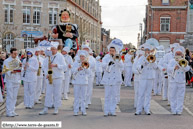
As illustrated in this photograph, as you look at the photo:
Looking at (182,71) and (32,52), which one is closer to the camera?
(182,71)

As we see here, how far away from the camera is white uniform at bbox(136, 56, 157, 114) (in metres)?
10.5

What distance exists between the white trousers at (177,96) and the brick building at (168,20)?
40.7 metres

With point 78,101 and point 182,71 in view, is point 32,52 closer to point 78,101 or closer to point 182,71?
point 78,101

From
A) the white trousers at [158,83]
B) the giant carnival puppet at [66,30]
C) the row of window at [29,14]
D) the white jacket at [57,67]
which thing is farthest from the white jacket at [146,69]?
the row of window at [29,14]

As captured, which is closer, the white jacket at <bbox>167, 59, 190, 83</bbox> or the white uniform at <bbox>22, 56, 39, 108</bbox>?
the white jacket at <bbox>167, 59, 190, 83</bbox>

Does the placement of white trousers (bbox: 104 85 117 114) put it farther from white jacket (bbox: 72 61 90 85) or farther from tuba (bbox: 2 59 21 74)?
tuba (bbox: 2 59 21 74)

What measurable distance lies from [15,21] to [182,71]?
125 ft

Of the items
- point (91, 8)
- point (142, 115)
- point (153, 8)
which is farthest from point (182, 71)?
point (91, 8)

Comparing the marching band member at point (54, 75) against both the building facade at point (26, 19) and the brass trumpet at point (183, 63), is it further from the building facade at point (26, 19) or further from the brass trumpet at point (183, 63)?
the building facade at point (26, 19)

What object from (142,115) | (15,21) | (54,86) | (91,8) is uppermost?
(91,8)

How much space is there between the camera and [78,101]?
1024 centimetres

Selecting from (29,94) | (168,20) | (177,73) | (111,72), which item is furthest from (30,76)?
(168,20)

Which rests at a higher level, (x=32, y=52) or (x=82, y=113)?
(x=32, y=52)

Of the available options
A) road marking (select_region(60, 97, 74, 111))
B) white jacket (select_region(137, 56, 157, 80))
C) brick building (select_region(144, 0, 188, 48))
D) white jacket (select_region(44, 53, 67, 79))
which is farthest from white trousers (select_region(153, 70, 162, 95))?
brick building (select_region(144, 0, 188, 48))
